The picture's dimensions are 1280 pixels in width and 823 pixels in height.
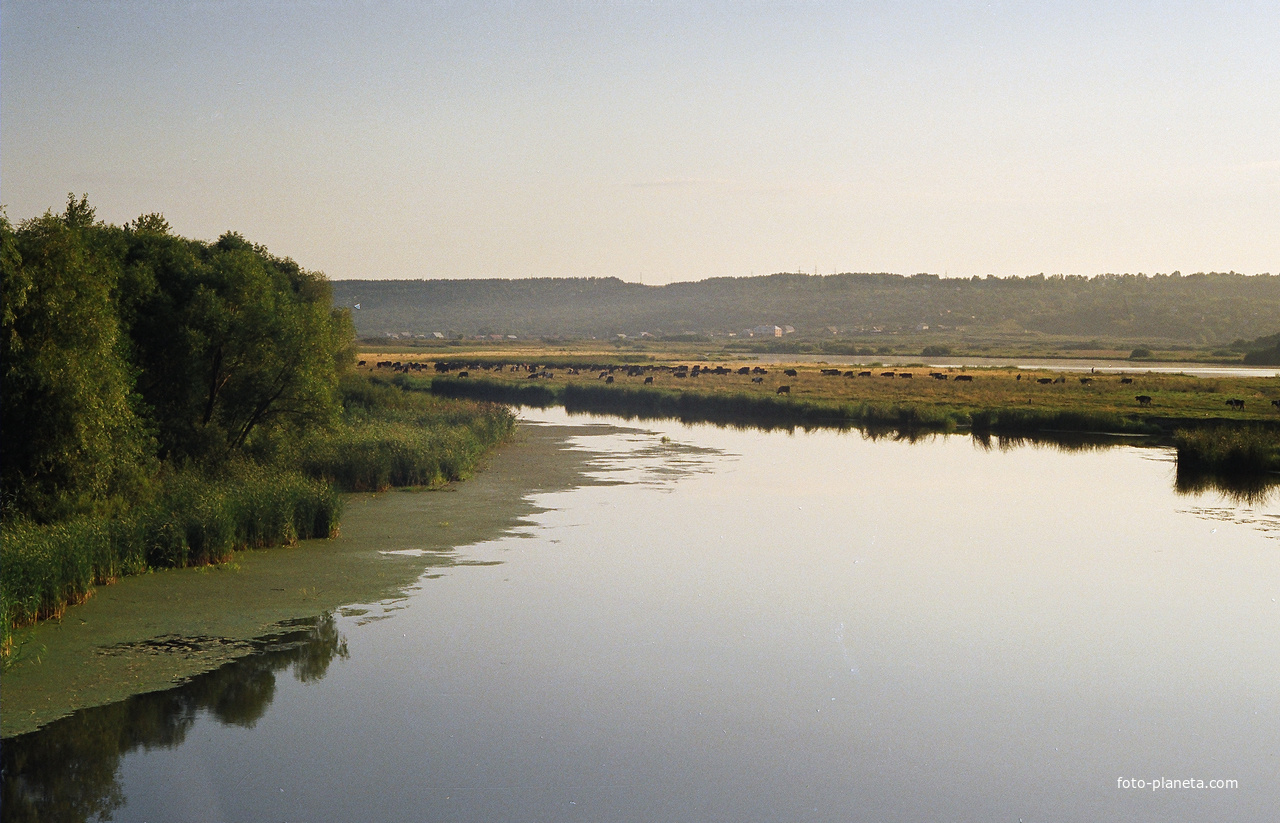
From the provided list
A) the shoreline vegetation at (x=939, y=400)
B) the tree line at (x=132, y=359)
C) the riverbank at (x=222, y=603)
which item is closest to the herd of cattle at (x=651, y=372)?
the shoreline vegetation at (x=939, y=400)

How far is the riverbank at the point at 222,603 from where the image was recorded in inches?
551

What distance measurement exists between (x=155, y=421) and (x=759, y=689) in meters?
15.7

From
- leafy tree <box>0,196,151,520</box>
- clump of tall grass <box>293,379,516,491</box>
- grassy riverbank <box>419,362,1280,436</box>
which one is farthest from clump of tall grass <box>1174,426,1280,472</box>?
leafy tree <box>0,196,151,520</box>

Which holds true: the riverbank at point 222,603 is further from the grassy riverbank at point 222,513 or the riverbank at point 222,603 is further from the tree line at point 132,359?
the tree line at point 132,359

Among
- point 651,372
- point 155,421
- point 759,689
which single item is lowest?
point 759,689

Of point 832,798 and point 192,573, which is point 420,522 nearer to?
point 192,573

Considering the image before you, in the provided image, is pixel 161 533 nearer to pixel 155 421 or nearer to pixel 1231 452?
pixel 155 421

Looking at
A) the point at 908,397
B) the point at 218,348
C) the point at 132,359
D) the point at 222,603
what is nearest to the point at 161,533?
the point at 222,603

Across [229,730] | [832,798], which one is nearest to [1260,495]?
[832,798]

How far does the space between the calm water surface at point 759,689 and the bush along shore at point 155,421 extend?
3.88m

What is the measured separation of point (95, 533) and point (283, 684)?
5713mm

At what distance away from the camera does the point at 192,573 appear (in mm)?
19719

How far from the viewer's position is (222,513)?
21.1 meters

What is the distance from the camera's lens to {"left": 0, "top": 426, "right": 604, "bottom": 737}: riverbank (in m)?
14.0
